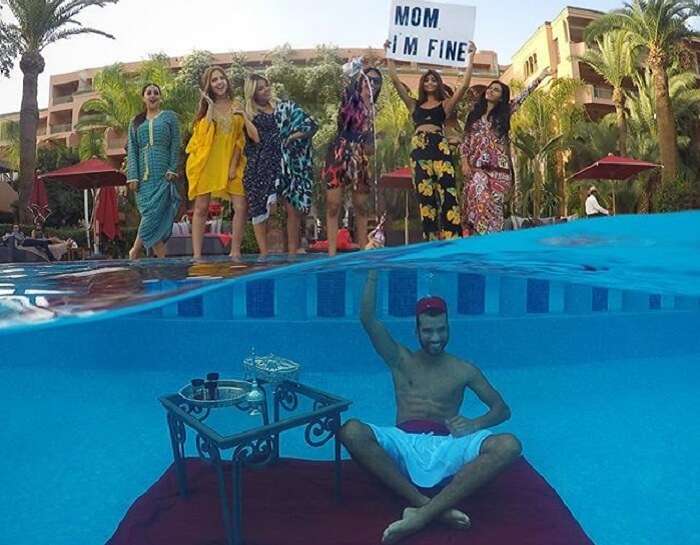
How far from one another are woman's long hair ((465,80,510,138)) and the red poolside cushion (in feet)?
12.3

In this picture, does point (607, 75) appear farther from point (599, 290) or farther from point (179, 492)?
point (179, 492)

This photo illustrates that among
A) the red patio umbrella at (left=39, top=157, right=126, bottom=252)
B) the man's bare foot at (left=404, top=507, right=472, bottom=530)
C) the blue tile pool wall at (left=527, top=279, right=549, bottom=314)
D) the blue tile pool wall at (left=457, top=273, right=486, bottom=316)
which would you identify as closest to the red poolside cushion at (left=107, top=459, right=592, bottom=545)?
the man's bare foot at (left=404, top=507, right=472, bottom=530)

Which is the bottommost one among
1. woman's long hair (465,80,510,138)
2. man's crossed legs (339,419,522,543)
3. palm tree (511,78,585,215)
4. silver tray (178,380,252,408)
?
man's crossed legs (339,419,522,543)

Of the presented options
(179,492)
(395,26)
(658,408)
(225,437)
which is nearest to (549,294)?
(658,408)

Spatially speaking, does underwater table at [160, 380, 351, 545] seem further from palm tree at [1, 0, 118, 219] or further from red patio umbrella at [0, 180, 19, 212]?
red patio umbrella at [0, 180, 19, 212]

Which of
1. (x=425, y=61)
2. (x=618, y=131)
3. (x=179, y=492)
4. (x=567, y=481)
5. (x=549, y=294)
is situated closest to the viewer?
(x=179, y=492)

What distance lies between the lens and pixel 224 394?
12.3ft

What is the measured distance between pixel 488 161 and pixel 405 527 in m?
4.45

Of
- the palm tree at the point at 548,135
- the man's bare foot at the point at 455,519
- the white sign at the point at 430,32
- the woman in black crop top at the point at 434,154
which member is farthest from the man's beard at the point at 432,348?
the palm tree at the point at 548,135

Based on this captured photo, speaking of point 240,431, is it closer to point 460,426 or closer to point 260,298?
point 460,426

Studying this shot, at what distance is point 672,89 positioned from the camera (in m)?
30.8

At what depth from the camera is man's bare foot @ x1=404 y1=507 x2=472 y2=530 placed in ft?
10.8

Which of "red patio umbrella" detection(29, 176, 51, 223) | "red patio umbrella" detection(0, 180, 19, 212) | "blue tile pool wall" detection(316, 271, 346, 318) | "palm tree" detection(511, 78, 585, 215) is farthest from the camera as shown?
"red patio umbrella" detection(0, 180, 19, 212)

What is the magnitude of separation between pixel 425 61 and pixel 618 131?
2652cm
